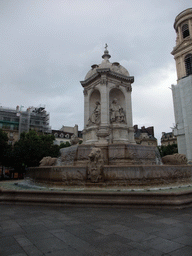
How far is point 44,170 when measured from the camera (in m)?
11.3

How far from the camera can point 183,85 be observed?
4691cm

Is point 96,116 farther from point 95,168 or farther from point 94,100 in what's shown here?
point 95,168

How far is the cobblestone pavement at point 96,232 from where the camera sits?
138 inches

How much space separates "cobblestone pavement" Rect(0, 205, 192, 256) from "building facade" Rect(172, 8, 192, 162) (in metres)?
40.8

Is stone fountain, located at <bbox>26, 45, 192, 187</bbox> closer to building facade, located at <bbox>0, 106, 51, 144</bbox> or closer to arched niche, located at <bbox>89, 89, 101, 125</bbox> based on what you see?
arched niche, located at <bbox>89, 89, 101, 125</bbox>

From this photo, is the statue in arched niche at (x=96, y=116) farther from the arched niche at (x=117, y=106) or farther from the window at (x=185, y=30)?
the window at (x=185, y=30)

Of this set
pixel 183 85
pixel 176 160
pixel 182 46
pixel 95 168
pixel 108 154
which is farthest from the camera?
pixel 182 46

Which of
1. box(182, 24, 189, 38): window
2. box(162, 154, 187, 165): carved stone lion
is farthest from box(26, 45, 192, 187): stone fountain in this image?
box(182, 24, 189, 38): window

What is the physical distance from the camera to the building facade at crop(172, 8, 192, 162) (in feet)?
147

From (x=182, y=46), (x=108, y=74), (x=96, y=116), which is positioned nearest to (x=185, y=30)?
(x=182, y=46)

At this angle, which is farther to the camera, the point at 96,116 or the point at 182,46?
the point at 182,46

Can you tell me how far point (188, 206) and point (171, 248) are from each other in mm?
4124

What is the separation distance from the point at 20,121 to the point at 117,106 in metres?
51.4

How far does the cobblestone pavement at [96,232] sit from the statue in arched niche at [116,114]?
12813mm
